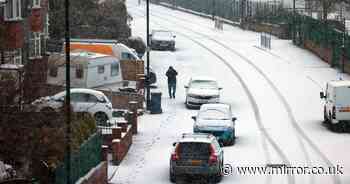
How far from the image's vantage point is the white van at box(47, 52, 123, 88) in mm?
45500

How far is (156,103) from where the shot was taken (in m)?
43.9

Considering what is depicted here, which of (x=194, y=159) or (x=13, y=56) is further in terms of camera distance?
(x=13, y=56)

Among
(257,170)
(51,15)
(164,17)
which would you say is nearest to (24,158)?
(257,170)

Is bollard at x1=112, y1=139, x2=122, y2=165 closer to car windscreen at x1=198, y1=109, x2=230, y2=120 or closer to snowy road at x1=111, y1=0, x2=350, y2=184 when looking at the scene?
snowy road at x1=111, y1=0, x2=350, y2=184

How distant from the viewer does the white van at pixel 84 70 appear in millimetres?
45500

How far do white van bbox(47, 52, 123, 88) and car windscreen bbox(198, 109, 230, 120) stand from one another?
9205 mm

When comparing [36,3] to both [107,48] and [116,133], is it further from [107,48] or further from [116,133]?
[116,133]

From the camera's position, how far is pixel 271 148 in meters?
36.2

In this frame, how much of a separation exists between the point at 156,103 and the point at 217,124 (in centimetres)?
757

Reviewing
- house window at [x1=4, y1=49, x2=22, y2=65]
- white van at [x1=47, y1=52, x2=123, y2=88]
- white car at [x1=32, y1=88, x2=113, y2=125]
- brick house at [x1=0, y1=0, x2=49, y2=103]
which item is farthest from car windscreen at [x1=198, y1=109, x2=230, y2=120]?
white van at [x1=47, y1=52, x2=123, y2=88]

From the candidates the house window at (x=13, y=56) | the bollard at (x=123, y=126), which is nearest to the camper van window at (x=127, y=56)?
the house window at (x=13, y=56)

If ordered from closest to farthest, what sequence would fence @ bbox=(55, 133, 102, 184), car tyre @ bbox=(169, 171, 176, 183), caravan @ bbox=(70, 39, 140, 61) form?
fence @ bbox=(55, 133, 102, 184) < car tyre @ bbox=(169, 171, 176, 183) < caravan @ bbox=(70, 39, 140, 61)

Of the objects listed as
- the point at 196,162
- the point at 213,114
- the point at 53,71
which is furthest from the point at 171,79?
the point at 196,162

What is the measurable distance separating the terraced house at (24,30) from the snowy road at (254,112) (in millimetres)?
6061
